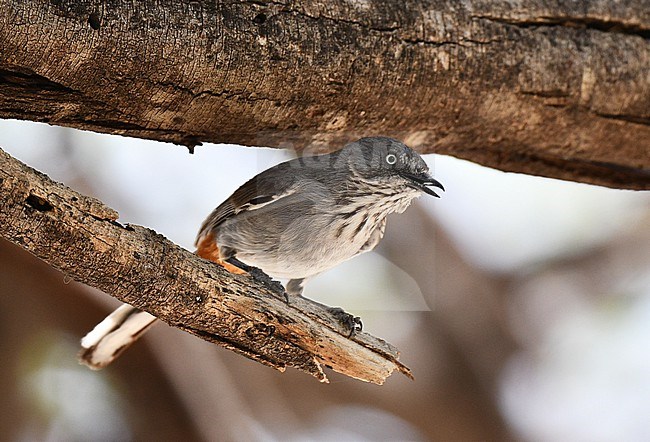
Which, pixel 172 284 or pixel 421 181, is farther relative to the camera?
pixel 421 181

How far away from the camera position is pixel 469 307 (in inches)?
178

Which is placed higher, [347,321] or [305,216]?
[305,216]

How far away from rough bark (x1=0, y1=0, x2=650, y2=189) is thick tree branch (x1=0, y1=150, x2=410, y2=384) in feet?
1.55

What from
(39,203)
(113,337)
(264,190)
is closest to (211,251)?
(264,190)

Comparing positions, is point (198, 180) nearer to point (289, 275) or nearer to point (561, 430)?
point (289, 275)

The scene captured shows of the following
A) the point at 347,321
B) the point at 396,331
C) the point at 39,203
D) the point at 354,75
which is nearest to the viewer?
the point at 39,203

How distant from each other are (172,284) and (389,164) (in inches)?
31.8

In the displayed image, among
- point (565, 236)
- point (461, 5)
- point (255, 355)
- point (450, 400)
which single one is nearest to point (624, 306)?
point (565, 236)

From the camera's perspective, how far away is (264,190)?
2596mm

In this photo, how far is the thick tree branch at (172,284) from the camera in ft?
5.86

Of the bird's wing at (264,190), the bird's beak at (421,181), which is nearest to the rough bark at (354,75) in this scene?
the bird's wing at (264,190)

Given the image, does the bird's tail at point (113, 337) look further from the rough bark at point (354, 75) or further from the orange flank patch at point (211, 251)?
the rough bark at point (354, 75)

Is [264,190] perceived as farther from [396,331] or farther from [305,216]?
[396,331]

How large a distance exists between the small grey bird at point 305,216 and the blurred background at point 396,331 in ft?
1.69
